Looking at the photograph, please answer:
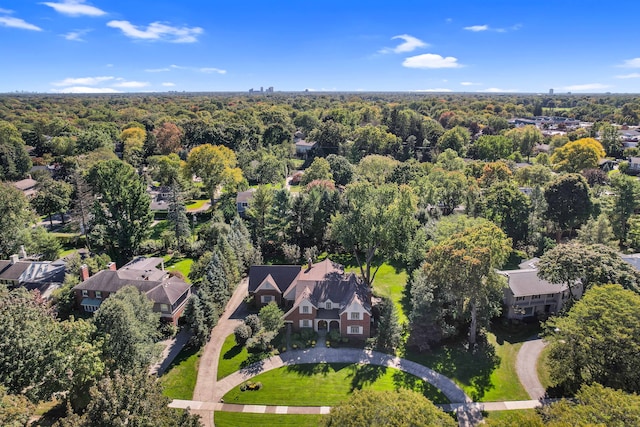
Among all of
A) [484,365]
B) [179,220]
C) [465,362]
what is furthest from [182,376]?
[179,220]

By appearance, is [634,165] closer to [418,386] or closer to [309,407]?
[418,386]

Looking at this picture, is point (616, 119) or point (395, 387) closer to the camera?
point (395, 387)

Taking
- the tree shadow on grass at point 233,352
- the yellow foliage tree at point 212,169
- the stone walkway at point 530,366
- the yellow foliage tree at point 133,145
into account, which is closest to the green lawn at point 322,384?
the tree shadow on grass at point 233,352

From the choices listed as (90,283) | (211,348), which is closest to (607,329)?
(211,348)

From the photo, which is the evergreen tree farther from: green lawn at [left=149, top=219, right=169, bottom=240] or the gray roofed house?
the gray roofed house

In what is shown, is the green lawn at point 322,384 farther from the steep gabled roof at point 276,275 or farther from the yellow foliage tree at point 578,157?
the yellow foliage tree at point 578,157

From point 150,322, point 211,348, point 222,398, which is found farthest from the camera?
point 211,348

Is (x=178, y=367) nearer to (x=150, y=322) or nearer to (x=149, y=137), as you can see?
(x=150, y=322)
